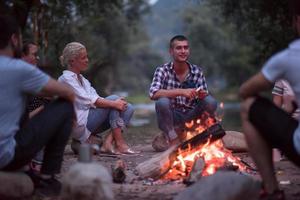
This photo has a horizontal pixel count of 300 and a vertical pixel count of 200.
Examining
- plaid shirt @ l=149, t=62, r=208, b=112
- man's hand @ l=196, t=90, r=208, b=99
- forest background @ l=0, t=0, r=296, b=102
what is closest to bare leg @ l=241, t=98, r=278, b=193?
forest background @ l=0, t=0, r=296, b=102

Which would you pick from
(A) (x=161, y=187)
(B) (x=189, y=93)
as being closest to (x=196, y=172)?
(A) (x=161, y=187)

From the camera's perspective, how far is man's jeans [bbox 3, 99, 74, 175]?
472cm

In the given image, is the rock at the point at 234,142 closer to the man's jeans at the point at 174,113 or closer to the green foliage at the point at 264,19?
the man's jeans at the point at 174,113

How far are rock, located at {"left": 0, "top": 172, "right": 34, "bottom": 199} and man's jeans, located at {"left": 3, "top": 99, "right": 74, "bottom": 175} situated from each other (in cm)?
10

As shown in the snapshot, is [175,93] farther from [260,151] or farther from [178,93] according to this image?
[260,151]

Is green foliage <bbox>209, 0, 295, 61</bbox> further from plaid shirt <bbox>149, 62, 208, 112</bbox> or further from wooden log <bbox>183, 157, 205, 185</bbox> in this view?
wooden log <bbox>183, 157, 205, 185</bbox>

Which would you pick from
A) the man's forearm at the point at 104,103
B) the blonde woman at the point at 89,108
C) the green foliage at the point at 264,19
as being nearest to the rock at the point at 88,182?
the blonde woman at the point at 89,108

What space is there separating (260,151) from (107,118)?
150 inches

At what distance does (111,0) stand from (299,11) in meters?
13.8

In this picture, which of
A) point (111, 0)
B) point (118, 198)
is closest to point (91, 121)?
point (118, 198)

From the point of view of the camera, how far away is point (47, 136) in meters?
4.82

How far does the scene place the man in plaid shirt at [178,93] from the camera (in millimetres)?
7605

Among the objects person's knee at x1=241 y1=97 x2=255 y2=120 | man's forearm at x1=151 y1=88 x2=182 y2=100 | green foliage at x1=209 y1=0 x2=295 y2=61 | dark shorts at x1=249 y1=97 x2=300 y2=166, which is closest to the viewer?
dark shorts at x1=249 y1=97 x2=300 y2=166

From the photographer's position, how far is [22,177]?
15.9 ft
